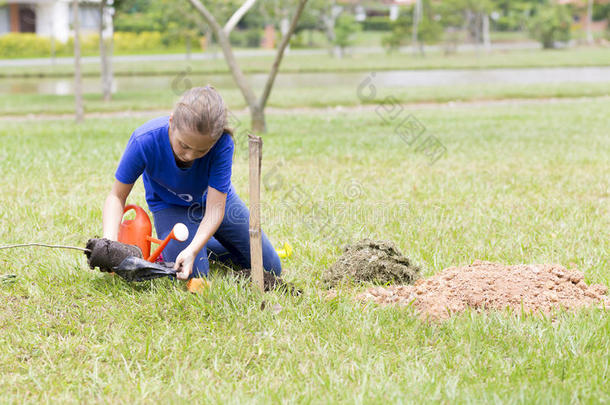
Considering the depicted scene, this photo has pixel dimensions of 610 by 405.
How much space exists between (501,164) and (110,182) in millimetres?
3887

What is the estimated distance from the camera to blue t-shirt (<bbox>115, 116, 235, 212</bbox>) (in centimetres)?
307

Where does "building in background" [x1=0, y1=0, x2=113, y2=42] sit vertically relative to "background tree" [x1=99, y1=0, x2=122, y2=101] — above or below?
above

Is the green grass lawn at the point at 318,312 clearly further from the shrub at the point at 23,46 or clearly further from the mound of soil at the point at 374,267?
the shrub at the point at 23,46

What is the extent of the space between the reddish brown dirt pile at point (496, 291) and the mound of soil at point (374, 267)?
0.14m

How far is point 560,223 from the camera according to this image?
4547 millimetres

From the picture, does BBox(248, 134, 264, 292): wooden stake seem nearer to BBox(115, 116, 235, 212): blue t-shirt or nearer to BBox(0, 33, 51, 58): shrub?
BBox(115, 116, 235, 212): blue t-shirt

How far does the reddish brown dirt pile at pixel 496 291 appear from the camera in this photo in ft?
9.70

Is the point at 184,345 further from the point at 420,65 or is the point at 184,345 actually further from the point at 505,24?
the point at 505,24

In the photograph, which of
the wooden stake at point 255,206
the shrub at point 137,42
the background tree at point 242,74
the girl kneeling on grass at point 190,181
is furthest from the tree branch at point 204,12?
the shrub at point 137,42

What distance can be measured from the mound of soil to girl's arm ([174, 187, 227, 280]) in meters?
0.69

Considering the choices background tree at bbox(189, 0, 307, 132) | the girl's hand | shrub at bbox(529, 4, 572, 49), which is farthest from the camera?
shrub at bbox(529, 4, 572, 49)

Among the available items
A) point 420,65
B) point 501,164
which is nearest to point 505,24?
point 420,65

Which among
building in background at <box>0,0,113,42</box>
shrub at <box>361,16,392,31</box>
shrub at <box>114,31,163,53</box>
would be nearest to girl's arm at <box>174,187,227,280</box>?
shrub at <box>114,31,163,53</box>

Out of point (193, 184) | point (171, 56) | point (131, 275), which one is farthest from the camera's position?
point (171, 56)
